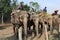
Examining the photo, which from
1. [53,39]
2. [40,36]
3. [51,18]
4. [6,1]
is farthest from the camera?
[6,1]

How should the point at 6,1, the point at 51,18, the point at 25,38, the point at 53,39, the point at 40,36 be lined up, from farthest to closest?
the point at 6,1
the point at 51,18
the point at 40,36
the point at 53,39
the point at 25,38

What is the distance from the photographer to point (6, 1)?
4638 centimetres

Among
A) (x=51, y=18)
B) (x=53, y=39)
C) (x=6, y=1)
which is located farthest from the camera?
(x=6, y=1)

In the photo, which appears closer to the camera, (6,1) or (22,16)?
(22,16)

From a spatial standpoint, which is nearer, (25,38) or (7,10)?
(25,38)

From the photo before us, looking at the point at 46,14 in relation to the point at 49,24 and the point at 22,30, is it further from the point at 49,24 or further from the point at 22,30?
the point at 22,30

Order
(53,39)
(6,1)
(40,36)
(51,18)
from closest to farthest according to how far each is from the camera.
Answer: (53,39) < (40,36) < (51,18) < (6,1)

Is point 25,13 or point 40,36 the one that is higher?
point 25,13

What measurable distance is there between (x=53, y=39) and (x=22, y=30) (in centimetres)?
233

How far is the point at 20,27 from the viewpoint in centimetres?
1485

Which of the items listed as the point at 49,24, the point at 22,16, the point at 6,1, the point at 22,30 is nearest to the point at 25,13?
the point at 22,16

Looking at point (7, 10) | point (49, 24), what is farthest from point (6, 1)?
point (49, 24)

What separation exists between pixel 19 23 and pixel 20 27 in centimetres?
56

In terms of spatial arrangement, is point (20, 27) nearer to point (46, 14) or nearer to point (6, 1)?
point (46, 14)
